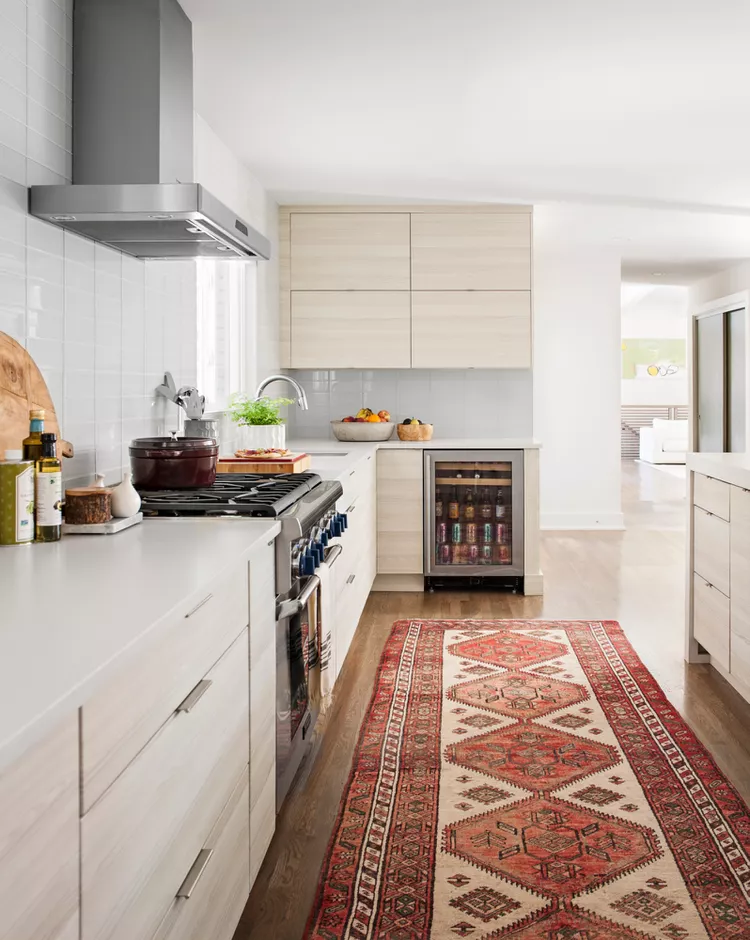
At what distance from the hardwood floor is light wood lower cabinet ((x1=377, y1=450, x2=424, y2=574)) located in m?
0.21

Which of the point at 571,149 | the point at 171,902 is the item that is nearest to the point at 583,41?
the point at 571,149

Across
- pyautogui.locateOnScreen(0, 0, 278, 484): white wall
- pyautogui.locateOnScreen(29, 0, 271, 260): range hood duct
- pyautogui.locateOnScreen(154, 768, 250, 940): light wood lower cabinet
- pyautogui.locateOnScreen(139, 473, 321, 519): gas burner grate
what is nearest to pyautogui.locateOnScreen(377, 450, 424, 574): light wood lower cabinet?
pyautogui.locateOnScreen(0, 0, 278, 484): white wall

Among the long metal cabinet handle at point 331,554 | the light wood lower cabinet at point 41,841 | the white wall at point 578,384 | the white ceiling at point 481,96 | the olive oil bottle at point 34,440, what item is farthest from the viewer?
the white wall at point 578,384

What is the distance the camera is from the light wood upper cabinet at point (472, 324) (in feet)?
18.5

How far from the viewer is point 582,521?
295 inches

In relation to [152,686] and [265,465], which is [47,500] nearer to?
[152,686]

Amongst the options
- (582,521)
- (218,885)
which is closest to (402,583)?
(582,521)

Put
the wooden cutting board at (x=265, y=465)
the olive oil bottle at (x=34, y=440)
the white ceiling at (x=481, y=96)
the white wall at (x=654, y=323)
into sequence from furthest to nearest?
the white wall at (x=654, y=323)
the wooden cutting board at (x=265, y=465)
the white ceiling at (x=481, y=96)
the olive oil bottle at (x=34, y=440)

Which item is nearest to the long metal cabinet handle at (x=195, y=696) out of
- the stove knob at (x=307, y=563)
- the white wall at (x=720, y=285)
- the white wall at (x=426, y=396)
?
the stove knob at (x=307, y=563)

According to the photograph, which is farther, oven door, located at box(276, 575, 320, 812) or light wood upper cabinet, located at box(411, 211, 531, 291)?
light wood upper cabinet, located at box(411, 211, 531, 291)

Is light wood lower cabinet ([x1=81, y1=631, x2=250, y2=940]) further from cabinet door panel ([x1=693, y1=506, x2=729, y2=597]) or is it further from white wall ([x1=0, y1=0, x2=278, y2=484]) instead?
cabinet door panel ([x1=693, y1=506, x2=729, y2=597])

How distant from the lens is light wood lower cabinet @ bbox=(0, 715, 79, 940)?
80 centimetres

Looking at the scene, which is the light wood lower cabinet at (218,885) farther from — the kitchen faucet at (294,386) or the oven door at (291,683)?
the kitchen faucet at (294,386)

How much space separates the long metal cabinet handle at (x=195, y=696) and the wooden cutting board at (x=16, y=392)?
32.8 inches
